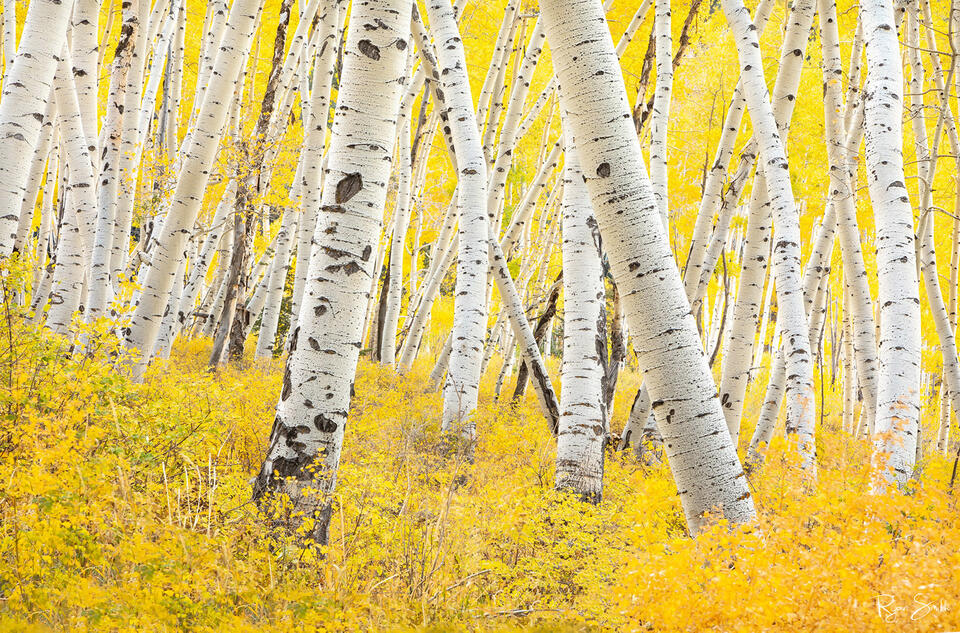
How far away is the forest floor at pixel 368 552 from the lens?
Answer: 200 centimetres

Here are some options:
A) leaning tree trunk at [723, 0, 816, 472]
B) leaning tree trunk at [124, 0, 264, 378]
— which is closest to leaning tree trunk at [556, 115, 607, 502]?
leaning tree trunk at [723, 0, 816, 472]

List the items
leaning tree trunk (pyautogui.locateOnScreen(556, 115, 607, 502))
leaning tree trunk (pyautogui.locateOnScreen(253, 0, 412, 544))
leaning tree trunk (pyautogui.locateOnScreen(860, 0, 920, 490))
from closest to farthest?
1. leaning tree trunk (pyautogui.locateOnScreen(253, 0, 412, 544))
2. leaning tree trunk (pyautogui.locateOnScreen(860, 0, 920, 490))
3. leaning tree trunk (pyautogui.locateOnScreen(556, 115, 607, 502))

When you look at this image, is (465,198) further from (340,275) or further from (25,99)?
(25,99)

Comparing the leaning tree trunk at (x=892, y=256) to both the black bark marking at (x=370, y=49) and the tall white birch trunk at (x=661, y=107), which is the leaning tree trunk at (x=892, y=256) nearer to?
the tall white birch trunk at (x=661, y=107)

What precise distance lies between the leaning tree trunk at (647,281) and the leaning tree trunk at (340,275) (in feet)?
4.09

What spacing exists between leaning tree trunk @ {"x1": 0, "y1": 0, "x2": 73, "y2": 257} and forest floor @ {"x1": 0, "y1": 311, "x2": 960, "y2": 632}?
2.76 feet

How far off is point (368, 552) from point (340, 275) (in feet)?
4.20

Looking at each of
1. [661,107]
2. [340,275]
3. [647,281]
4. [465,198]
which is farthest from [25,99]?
[661,107]

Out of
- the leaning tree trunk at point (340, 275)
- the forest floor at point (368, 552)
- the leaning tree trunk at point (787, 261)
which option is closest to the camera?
the forest floor at point (368, 552)

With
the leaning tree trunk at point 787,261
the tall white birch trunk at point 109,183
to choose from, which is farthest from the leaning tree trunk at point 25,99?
the leaning tree trunk at point 787,261

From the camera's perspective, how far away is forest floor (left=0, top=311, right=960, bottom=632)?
6.57 ft

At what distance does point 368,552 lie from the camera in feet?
9.02

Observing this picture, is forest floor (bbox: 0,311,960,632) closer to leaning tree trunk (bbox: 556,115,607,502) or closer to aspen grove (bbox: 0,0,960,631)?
aspen grove (bbox: 0,0,960,631)

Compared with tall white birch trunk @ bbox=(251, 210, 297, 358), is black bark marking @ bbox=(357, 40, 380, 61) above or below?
below
